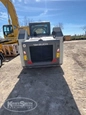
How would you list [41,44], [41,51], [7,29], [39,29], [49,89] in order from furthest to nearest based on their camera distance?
[7,29] → [39,29] → [41,51] → [41,44] → [49,89]

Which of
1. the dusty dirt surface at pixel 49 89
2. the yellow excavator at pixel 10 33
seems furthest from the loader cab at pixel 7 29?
the dusty dirt surface at pixel 49 89

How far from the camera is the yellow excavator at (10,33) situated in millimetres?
10438

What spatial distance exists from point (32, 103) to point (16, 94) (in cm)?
79

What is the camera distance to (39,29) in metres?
7.24

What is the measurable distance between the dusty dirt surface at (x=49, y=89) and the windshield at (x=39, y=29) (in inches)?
88.0

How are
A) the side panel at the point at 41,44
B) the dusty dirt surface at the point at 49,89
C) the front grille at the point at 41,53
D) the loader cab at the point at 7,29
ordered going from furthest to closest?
1. the loader cab at the point at 7,29
2. the front grille at the point at 41,53
3. the side panel at the point at 41,44
4. the dusty dirt surface at the point at 49,89

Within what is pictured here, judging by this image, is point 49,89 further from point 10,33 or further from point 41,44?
point 10,33

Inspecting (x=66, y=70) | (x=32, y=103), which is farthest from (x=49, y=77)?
(x=32, y=103)

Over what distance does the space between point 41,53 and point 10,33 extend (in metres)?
8.65

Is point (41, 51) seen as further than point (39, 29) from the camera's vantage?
No

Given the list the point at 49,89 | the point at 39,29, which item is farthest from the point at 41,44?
the point at 39,29

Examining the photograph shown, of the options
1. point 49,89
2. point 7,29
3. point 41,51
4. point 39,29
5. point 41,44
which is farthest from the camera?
point 7,29

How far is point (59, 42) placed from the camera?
17.2 ft

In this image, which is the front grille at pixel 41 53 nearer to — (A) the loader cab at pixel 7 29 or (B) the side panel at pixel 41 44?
(B) the side panel at pixel 41 44
